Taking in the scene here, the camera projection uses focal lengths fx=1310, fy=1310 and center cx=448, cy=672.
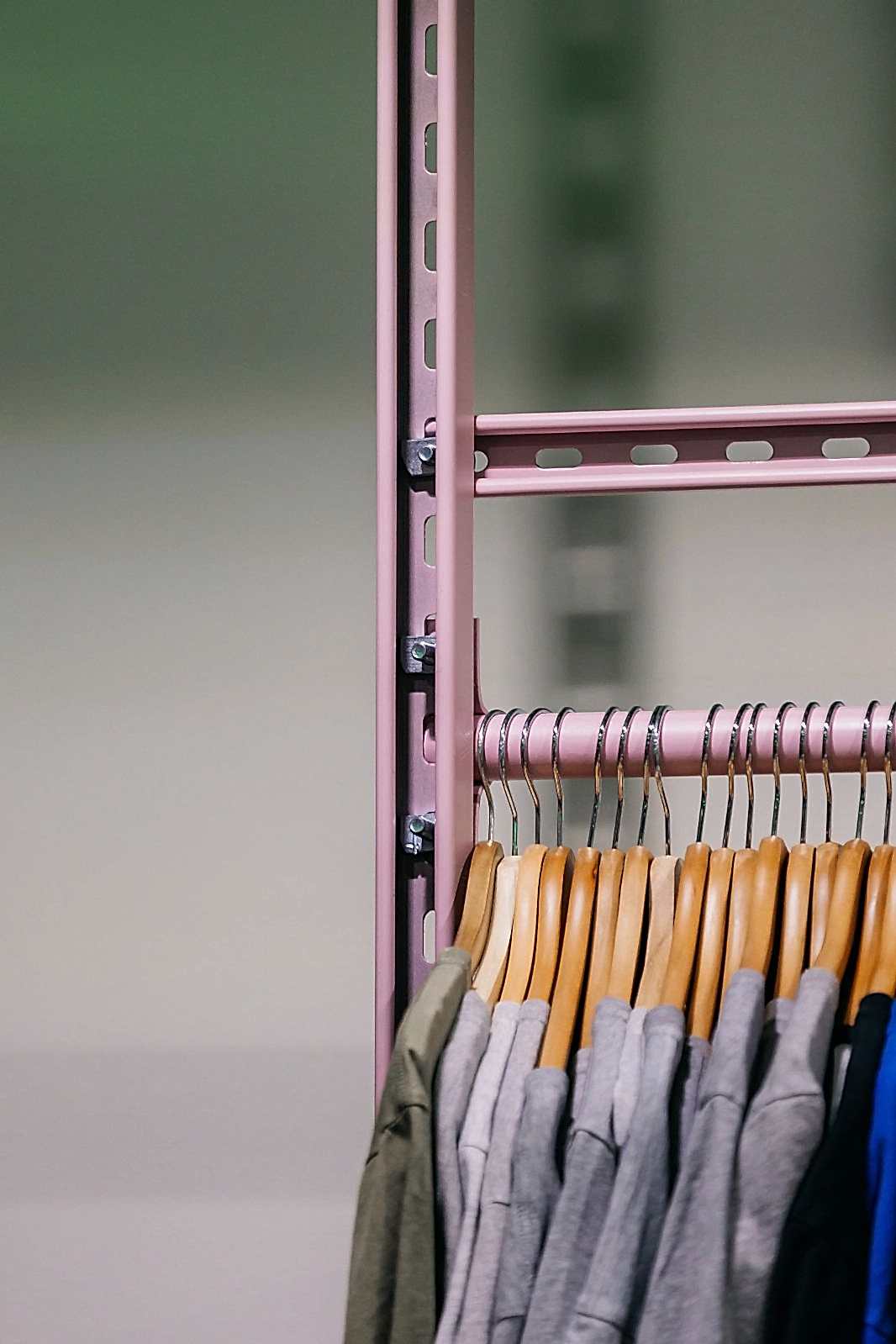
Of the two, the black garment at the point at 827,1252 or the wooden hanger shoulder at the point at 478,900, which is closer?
the black garment at the point at 827,1252

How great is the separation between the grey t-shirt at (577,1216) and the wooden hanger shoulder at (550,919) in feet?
0.38

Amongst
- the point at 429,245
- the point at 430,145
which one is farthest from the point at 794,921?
the point at 430,145

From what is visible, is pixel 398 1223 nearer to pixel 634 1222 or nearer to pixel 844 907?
A: pixel 634 1222

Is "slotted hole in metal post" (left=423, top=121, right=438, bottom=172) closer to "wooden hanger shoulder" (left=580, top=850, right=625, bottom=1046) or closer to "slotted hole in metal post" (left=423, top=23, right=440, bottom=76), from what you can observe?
"slotted hole in metal post" (left=423, top=23, right=440, bottom=76)

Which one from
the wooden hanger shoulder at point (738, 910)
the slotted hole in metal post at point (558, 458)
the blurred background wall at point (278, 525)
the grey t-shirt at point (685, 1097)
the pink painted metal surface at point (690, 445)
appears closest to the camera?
the grey t-shirt at point (685, 1097)

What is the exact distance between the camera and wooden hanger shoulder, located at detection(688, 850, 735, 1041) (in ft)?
2.80

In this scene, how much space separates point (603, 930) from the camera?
93 cm

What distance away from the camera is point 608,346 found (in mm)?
1569

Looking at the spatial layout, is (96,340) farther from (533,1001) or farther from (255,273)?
(533,1001)

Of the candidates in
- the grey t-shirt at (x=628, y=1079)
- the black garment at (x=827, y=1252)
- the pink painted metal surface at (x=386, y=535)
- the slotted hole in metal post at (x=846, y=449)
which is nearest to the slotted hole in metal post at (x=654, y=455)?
the slotted hole in metal post at (x=846, y=449)

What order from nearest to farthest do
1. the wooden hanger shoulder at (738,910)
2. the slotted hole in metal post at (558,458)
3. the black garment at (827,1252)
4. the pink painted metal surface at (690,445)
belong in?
the black garment at (827,1252) < the wooden hanger shoulder at (738,910) < the pink painted metal surface at (690,445) < the slotted hole in metal post at (558,458)

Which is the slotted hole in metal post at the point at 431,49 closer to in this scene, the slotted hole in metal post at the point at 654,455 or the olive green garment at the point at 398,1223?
the slotted hole in metal post at the point at 654,455

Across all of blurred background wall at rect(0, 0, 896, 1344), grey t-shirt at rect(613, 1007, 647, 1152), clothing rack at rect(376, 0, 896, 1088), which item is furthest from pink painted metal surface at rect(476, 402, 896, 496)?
blurred background wall at rect(0, 0, 896, 1344)

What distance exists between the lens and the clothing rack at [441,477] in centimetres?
95
